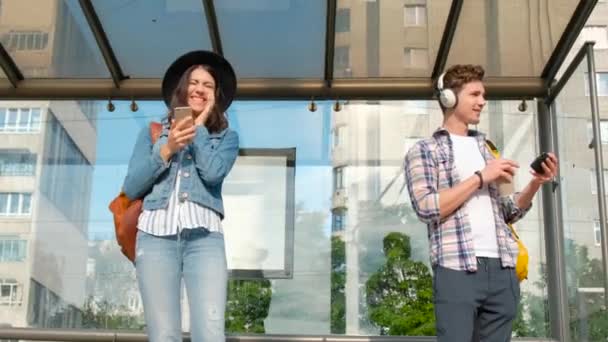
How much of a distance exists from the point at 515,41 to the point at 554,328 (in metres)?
1.97

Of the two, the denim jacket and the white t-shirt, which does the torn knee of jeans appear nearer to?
the denim jacket

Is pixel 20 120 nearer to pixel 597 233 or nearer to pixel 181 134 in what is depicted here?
pixel 181 134

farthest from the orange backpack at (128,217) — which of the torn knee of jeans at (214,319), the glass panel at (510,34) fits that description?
the glass panel at (510,34)

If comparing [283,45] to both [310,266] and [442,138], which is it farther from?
[442,138]

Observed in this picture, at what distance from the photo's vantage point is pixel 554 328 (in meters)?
5.64

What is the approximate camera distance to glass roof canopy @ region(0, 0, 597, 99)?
5.48 m

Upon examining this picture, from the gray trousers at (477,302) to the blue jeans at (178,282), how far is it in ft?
2.96

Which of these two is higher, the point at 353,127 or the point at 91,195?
the point at 353,127

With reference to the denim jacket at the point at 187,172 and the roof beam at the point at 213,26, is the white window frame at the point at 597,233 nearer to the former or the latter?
the denim jacket at the point at 187,172

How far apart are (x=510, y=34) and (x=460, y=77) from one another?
2.12m

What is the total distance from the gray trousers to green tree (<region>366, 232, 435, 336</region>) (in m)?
2.48

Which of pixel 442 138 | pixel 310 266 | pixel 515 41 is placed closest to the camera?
pixel 442 138

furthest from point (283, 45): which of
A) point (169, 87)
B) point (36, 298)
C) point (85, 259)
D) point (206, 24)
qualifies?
point (36, 298)

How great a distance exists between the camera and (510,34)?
18.1 ft
